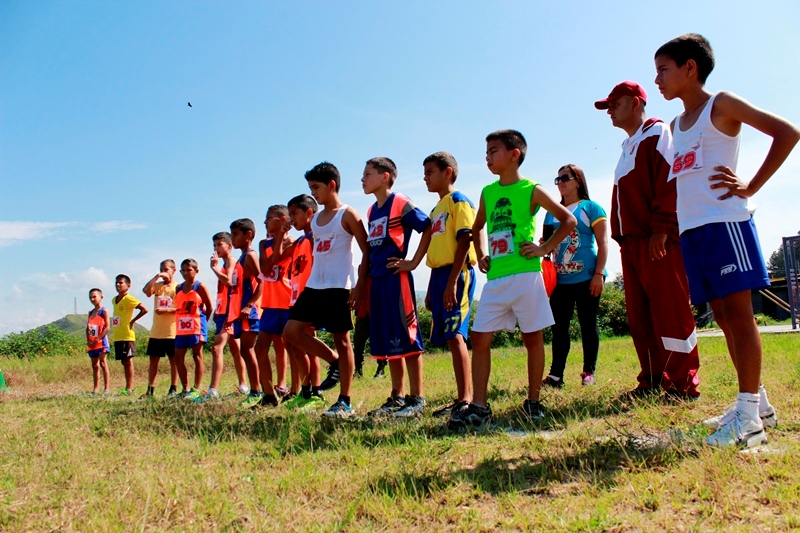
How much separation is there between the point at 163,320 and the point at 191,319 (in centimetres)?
92

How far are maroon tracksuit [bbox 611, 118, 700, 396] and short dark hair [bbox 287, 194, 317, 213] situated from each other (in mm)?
3116

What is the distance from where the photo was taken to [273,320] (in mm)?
6148

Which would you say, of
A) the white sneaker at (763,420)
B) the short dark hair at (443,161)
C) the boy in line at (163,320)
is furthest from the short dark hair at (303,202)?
the white sneaker at (763,420)

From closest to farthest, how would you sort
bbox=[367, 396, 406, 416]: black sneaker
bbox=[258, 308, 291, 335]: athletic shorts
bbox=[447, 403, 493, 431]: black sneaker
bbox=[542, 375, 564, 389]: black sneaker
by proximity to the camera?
1. bbox=[447, 403, 493, 431]: black sneaker
2. bbox=[367, 396, 406, 416]: black sneaker
3. bbox=[542, 375, 564, 389]: black sneaker
4. bbox=[258, 308, 291, 335]: athletic shorts

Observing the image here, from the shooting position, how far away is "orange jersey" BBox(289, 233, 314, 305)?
633 cm

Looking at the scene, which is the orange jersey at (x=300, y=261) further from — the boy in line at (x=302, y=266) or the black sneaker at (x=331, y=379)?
the black sneaker at (x=331, y=379)

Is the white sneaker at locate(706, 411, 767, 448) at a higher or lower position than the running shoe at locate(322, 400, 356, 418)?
higher

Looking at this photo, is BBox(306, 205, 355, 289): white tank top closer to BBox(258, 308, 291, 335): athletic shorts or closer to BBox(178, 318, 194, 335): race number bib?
BBox(258, 308, 291, 335): athletic shorts

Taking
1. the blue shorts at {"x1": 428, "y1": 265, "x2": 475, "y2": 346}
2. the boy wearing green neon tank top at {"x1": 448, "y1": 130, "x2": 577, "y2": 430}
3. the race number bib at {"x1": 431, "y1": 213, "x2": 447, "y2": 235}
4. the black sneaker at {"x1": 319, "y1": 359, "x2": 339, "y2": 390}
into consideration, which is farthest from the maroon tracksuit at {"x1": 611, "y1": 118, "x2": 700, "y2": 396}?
the black sneaker at {"x1": 319, "y1": 359, "x2": 339, "y2": 390}

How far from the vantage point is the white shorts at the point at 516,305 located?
4016 millimetres

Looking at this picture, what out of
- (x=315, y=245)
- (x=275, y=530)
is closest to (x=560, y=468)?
(x=275, y=530)

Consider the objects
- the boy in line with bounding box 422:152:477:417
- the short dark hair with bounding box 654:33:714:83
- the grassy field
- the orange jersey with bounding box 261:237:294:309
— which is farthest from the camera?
the orange jersey with bounding box 261:237:294:309

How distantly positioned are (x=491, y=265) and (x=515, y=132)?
1025mm

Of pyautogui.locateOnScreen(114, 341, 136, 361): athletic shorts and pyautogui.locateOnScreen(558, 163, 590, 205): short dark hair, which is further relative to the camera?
pyautogui.locateOnScreen(114, 341, 136, 361): athletic shorts
